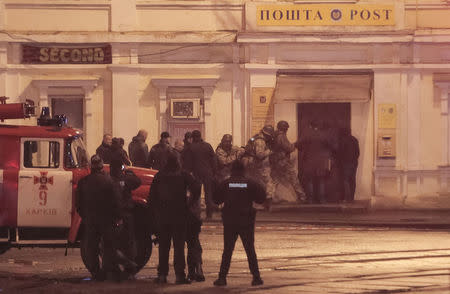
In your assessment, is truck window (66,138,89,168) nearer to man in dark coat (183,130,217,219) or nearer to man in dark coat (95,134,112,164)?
man in dark coat (95,134,112,164)

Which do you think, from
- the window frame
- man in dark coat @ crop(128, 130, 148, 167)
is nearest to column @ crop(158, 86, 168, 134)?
man in dark coat @ crop(128, 130, 148, 167)

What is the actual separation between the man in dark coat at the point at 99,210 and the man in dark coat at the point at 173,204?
519 mm

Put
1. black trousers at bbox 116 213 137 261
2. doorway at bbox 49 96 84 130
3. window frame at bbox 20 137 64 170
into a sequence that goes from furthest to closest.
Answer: doorway at bbox 49 96 84 130 < window frame at bbox 20 137 64 170 < black trousers at bbox 116 213 137 261

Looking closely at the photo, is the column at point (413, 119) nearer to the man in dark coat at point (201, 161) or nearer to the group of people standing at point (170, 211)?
the man in dark coat at point (201, 161)

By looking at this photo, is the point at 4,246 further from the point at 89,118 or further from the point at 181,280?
the point at 89,118

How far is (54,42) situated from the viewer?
28125 mm

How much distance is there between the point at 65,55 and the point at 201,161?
18.6ft

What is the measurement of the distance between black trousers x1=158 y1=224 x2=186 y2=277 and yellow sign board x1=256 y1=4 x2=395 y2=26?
45.4 ft

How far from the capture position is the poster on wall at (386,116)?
28.3 meters

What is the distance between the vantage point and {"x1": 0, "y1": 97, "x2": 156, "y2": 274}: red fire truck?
52.9ft

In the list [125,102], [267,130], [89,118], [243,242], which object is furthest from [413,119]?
[243,242]

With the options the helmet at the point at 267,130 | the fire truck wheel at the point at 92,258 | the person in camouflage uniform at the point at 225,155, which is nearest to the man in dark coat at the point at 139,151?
the person in camouflage uniform at the point at 225,155

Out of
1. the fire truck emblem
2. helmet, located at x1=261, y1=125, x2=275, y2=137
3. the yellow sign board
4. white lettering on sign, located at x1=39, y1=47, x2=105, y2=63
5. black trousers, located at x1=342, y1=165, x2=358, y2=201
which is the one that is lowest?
black trousers, located at x1=342, y1=165, x2=358, y2=201

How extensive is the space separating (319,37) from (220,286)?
46.8 ft
